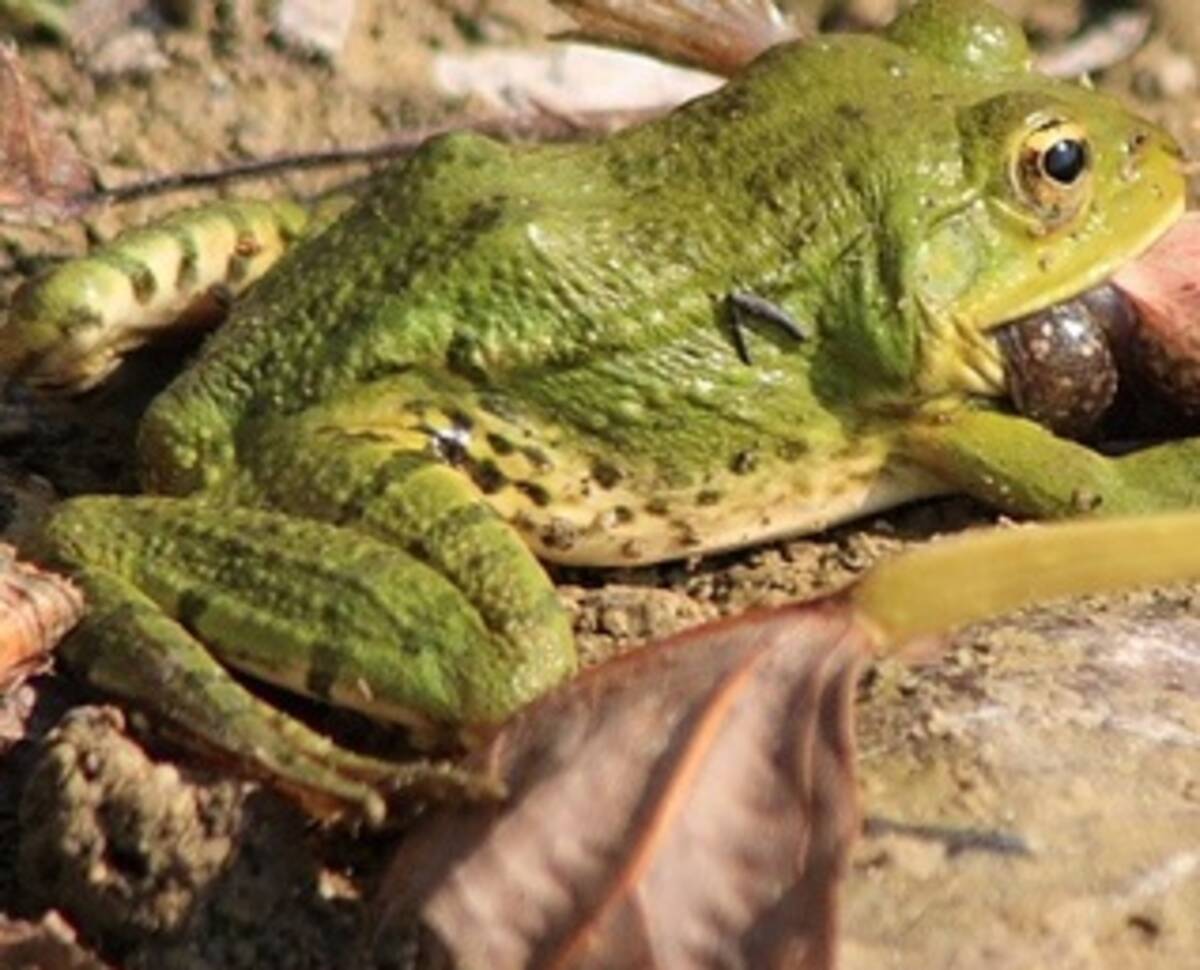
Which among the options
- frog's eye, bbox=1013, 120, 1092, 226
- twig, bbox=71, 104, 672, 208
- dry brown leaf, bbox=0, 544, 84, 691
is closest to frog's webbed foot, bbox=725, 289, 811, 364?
frog's eye, bbox=1013, 120, 1092, 226

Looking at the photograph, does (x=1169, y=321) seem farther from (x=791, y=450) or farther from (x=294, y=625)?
(x=294, y=625)

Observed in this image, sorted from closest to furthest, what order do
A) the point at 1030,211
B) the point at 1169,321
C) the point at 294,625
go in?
the point at 294,625
the point at 1030,211
the point at 1169,321

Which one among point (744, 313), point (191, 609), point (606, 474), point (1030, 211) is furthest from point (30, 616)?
point (1030, 211)

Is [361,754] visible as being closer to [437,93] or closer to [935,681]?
[935,681]

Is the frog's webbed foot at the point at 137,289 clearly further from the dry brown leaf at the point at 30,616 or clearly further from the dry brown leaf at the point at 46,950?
the dry brown leaf at the point at 46,950

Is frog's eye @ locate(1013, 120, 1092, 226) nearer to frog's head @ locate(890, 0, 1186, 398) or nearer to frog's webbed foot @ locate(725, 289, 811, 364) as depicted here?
frog's head @ locate(890, 0, 1186, 398)

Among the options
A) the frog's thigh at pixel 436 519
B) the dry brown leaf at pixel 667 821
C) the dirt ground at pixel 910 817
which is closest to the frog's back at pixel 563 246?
the frog's thigh at pixel 436 519

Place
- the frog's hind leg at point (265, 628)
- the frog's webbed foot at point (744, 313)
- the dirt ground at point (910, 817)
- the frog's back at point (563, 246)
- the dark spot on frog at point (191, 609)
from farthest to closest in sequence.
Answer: the frog's webbed foot at point (744, 313) < the frog's back at point (563, 246) < the dark spot on frog at point (191, 609) < the frog's hind leg at point (265, 628) < the dirt ground at point (910, 817)
